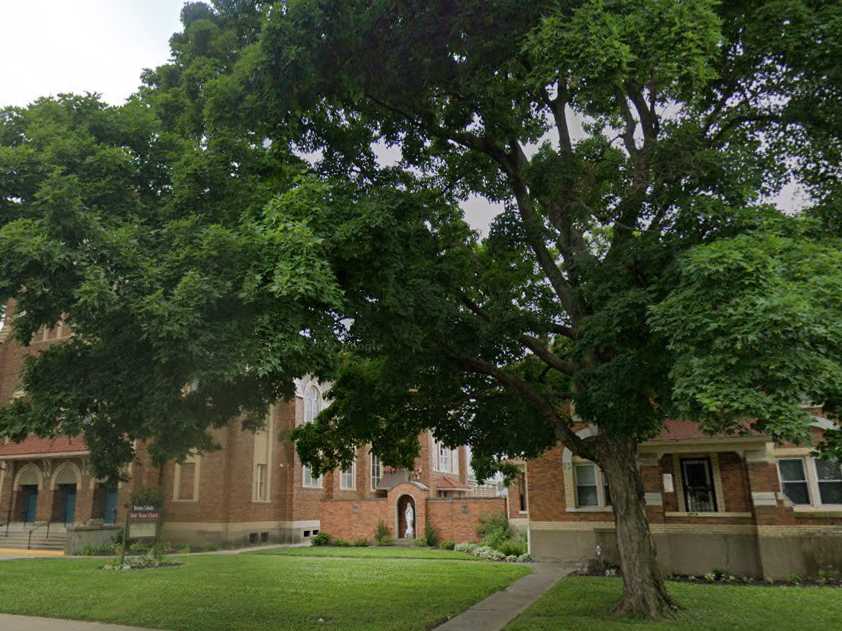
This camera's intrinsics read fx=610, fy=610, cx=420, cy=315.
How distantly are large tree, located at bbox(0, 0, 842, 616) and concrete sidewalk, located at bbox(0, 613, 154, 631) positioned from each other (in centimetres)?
308

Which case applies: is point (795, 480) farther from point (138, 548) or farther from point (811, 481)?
point (138, 548)

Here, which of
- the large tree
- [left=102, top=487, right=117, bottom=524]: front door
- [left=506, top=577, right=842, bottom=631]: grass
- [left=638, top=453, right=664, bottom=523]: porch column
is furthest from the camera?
[left=102, top=487, right=117, bottom=524]: front door

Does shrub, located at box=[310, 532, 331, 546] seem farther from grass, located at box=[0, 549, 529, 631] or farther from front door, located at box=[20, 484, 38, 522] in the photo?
front door, located at box=[20, 484, 38, 522]

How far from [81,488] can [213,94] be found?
24994 mm

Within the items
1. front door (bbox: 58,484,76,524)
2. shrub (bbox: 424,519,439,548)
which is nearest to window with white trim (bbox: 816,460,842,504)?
shrub (bbox: 424,519,439,548)

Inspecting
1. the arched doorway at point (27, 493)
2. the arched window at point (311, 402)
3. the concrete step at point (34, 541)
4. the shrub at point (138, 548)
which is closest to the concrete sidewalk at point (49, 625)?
the shrub at point (138, 548)

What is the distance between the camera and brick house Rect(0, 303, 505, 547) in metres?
27.8

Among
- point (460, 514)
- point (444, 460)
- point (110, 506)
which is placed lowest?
point (460, 514)

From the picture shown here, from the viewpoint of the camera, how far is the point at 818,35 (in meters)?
8.41

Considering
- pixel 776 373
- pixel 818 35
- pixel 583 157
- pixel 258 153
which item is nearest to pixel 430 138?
pixel 583 157

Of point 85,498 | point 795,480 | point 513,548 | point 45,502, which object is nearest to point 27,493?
point 45,502

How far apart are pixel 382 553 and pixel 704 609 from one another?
15383mm

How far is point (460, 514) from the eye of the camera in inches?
1099

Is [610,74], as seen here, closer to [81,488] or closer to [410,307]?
[410,307]
